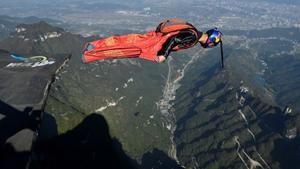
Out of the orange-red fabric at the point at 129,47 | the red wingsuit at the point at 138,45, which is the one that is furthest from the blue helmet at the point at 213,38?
the orange-red fabric at the point at 129,47

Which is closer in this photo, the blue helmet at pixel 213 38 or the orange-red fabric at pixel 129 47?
the orange-red fabric at pixel 129 47

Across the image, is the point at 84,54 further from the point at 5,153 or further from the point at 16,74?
the point at 16,74

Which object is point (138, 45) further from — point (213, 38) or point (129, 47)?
point (213, 38)

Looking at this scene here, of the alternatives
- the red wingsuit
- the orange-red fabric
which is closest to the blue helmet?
the red wingsuit

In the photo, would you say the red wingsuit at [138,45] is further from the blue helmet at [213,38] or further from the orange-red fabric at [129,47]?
the blue helmet at [213,38]

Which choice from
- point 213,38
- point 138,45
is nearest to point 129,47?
point 138,45

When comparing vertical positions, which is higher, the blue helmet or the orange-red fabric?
the blue helmet

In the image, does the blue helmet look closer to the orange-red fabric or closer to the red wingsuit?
the red wingsuit

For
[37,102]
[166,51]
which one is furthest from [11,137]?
[166,51]
